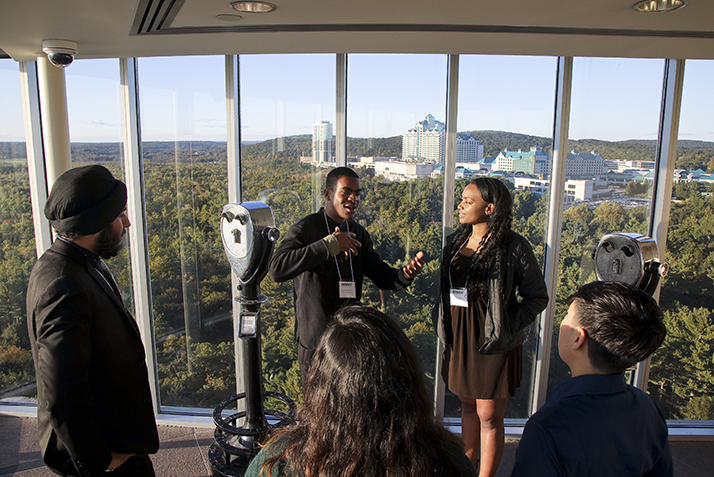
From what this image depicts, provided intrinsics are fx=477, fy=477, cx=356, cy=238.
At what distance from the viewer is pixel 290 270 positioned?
2.37 m

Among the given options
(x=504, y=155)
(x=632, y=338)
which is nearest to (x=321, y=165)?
(x=504, y=155)

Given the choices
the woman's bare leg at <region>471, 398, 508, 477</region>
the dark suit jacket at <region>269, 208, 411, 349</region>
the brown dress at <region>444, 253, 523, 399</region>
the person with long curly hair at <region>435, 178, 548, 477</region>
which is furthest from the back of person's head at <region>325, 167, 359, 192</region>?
the woman's bare leg at <region>471, 398, 508, 477</region>

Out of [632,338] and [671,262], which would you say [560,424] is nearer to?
[632,338]

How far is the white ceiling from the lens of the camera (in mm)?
1909

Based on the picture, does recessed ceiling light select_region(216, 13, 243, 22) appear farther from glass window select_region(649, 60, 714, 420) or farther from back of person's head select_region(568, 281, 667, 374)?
glass window select_region(649, 60, 714, 420)

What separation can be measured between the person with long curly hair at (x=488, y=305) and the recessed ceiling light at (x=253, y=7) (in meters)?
1.31

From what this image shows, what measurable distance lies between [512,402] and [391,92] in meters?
2.33

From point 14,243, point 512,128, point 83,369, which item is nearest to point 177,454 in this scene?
point 83,369

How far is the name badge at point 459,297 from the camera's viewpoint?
Answer: 97.8 inches

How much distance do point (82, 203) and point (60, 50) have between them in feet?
4.34

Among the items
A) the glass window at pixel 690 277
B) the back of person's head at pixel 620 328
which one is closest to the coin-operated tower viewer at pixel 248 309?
the back of person's head at pixel 620 328

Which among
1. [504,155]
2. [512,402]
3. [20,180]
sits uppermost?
[504,155]

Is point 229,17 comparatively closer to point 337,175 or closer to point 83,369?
point 337,175

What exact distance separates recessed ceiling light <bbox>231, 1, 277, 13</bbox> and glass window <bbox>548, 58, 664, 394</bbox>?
2.07 metres
